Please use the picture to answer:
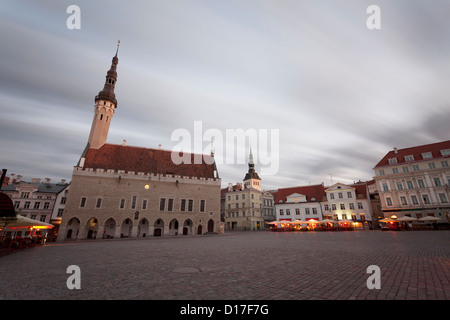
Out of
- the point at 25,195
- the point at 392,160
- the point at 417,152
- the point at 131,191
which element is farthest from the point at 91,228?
the point at 417,152

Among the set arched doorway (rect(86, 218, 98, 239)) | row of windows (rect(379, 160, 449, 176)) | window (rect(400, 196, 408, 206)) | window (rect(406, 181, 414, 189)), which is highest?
row of windows (rect(379, 160, 449, 176))

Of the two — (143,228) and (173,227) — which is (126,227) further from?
(173,227)

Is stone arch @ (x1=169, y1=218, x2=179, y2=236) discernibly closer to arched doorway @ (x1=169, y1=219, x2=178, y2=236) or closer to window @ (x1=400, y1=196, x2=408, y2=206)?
arched doorway @ (x1=169, y1=219, x2=178, y2=236)

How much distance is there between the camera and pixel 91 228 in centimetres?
3200

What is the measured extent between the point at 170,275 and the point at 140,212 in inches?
1202

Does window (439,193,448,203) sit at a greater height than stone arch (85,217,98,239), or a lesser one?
greater

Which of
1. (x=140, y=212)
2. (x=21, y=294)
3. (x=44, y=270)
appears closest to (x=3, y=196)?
(x=44, y=270)

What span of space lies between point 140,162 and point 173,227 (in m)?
13.4

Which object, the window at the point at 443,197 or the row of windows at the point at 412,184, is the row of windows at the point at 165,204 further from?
the window at the point at 443,197

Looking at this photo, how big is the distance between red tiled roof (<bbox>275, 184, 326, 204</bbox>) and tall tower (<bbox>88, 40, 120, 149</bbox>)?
44269mm

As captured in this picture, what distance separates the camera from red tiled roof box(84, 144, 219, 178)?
35031 mm

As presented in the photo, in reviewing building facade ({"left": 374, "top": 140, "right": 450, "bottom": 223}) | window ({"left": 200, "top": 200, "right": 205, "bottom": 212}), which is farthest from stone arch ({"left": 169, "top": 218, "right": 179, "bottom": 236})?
building facade ({"left": 374, "top": 140, "right": 450, "bottom": 223})
